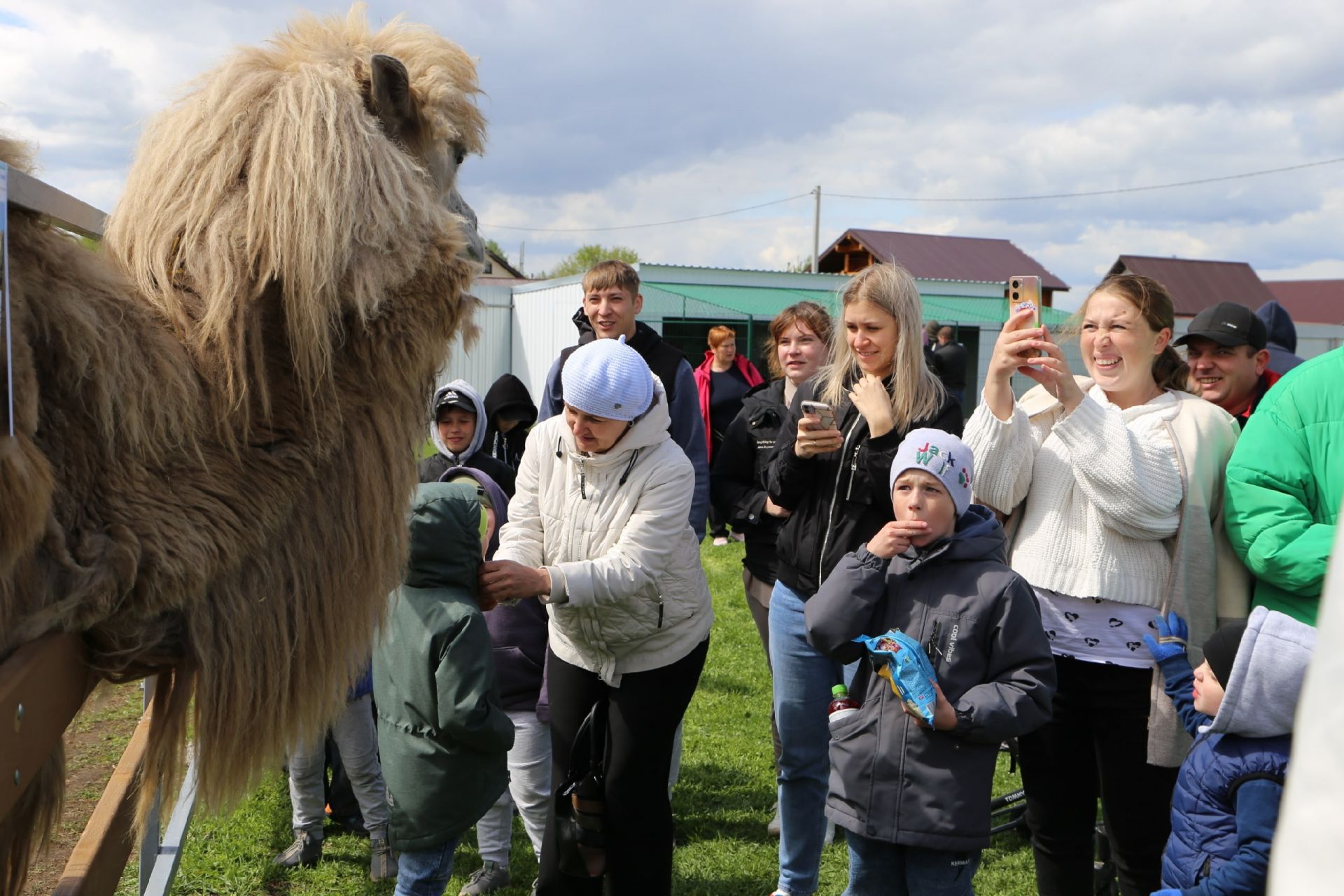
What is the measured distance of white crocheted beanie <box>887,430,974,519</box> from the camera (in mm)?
2824

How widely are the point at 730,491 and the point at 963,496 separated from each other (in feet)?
4.82

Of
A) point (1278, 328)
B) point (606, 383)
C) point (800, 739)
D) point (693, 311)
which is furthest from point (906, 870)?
point (693, 311)

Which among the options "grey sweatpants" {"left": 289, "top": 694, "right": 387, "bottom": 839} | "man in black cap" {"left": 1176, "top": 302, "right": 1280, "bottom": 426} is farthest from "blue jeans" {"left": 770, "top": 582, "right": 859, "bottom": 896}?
"man in black cap" {"left": 1176, "top": 302, "right": 1280, "bottom": 426}

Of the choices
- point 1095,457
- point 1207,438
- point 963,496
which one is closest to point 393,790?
point 963,496

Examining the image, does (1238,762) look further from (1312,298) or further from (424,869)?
(1312,298)

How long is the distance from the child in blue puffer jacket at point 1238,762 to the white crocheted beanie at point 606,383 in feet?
5.75

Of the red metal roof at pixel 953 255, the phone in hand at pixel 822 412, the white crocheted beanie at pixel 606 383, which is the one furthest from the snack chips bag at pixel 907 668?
the red metal roof at pixel 953 255

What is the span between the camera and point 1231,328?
13.1 feet

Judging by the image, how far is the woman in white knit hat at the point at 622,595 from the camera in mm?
3074

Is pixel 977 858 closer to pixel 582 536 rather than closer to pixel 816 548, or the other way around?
pixel 816 548

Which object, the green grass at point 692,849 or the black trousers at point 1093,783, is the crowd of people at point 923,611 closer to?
the black trousers at point 1093,783

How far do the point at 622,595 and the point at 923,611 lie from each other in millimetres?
902

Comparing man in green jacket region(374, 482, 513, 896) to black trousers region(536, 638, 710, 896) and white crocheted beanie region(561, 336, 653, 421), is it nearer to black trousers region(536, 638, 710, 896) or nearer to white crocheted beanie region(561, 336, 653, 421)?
black trousers region(536, 638, 710, 896)

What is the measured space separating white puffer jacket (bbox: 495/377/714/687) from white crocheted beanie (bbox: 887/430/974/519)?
73 cm
